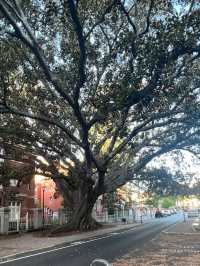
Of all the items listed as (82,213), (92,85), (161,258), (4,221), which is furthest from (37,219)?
(161,258)

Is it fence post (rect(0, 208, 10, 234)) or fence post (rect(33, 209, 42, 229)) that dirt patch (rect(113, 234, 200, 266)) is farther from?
fence post (rect(33, 209, 42, 229))

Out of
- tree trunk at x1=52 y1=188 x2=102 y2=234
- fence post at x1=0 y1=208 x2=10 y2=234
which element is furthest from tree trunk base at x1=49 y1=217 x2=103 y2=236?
fence post at x1=0 y1=208 x2=10 y2=234

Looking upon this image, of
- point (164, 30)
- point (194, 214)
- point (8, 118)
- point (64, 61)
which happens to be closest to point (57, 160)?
point (8, 118)

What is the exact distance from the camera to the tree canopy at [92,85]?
1748 centimetres

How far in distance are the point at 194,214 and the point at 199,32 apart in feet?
160

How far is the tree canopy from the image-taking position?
1748 centimetres

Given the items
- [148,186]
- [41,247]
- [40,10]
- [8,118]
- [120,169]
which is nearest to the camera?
[40,10]

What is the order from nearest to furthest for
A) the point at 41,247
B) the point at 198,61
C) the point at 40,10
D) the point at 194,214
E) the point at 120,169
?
the point at 40,10
the point at 41,247
the point at 198,61
the point at 120,169
the point at 194,214

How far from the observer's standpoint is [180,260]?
14.4 m

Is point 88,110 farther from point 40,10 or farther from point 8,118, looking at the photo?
point 40,10

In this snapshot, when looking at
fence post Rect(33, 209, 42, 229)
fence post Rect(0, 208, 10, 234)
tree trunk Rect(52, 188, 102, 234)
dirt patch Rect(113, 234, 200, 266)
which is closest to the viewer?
dirt patch Rect(113, 234, 200, 266)

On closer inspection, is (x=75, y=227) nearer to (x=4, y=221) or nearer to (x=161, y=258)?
(x=4, y=221)

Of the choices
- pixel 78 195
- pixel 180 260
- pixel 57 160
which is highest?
pixel 57 160

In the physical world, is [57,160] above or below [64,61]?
below
